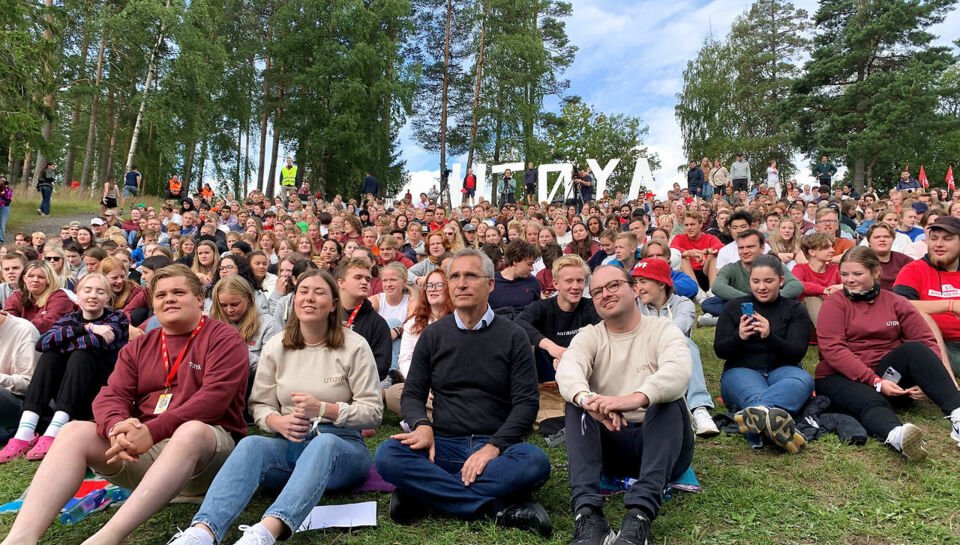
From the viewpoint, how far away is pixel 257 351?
446cm

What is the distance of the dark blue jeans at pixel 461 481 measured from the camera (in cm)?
281

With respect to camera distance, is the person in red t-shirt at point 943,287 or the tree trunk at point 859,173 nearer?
the person in red t-shirt at point 943,287

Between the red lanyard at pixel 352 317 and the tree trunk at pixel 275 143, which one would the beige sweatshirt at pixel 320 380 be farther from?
the tree trunk at pixel 275 143

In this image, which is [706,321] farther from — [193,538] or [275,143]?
[275,143]

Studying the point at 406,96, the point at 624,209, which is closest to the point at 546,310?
the point at 624,209

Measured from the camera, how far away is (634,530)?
2.46 m

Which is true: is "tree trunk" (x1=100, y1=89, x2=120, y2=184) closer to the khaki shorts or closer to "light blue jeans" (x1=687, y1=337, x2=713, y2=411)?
the khaki shorts

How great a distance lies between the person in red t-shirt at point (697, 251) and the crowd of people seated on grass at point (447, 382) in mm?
1585

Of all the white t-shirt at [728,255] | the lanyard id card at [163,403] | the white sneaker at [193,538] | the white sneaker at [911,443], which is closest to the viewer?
the white sneaker at [193,538]

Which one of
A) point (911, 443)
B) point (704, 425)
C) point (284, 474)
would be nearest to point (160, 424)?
point (284, 474)

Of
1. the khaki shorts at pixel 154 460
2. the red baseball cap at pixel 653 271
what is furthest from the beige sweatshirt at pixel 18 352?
the red baseball cap at pixel 653 271

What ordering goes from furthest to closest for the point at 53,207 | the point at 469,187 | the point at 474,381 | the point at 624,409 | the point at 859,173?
the point at 859,173 < the point at 469,187 < the point at 53,207 < the point at 474,381 < the point at 624,409

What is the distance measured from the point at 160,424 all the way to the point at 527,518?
1.77 m

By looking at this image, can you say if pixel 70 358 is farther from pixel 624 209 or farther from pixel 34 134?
pixel 34 134
